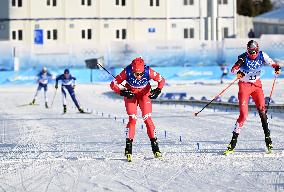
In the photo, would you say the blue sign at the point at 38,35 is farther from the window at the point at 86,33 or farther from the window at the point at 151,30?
the window at the point at 151,30

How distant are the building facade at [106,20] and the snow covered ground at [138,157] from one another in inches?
1569

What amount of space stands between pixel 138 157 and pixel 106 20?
1968 inches

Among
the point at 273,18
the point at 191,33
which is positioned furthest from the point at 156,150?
the point at 273,18

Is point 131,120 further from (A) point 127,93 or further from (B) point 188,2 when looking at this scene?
(B) point 188,2

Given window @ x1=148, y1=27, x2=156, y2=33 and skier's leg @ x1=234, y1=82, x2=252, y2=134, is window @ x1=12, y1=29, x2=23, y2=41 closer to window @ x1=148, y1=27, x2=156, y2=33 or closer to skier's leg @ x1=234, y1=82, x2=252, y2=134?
window @ x1=148, y1=27, x2=156, y2=33

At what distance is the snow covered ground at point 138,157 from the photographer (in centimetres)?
858

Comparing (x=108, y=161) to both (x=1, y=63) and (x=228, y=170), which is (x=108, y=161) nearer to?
(x=228, y=170)

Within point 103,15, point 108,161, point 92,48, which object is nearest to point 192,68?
point 92,48

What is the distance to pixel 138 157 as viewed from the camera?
10.9m

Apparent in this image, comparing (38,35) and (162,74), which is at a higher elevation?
(38,35)

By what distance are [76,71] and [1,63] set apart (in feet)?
15.4

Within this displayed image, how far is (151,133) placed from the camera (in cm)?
1101

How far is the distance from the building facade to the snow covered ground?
131 feet

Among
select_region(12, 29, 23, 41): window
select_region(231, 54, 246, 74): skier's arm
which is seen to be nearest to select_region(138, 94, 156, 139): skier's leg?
select_region(231, 54, 246, 74): skier's arm
